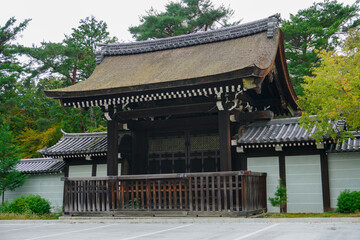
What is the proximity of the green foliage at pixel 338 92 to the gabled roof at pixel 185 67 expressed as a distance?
1.77 meters

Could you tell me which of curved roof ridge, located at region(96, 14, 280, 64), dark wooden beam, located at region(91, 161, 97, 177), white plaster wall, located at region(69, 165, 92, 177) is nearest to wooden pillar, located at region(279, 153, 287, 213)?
curved roof ridge, located at region(96, 14, 280, 64)

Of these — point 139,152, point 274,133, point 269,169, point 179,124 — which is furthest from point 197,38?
point 269,169

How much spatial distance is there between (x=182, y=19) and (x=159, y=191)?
24.4 m

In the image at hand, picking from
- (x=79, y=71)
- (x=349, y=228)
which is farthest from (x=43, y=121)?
(x=349, y=228)

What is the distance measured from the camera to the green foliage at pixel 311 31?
29.1 m

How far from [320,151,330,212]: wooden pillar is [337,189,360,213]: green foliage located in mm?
869

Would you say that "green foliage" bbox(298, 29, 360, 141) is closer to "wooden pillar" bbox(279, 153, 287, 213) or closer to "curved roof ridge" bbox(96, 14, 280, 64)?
"wooden pillar" bbox(279, 153, 287, 213)

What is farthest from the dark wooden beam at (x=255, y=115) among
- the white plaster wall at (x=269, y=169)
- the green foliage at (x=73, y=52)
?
the green foliage at (x=73, y=52)

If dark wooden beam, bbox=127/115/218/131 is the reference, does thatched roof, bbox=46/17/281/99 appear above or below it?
above

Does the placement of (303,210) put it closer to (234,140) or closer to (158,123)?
(234,140)

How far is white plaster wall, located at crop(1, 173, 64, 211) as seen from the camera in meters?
19.8

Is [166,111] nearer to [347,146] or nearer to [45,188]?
[347,146]

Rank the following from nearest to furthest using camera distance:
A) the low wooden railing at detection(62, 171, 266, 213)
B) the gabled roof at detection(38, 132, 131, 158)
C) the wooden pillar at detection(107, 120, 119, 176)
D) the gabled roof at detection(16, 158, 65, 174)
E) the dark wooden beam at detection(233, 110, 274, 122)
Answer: the low wooden railing at detection(62, 171, 266, 213)
the wooden pillar at detection(107, 120, 119, 176)
the dark wooden beam at detection(233, 110, 274, 122)
the gabled roof at detection(38, 132, 131, 158)
the gabled roof at detection(16, 158, 65, 174)

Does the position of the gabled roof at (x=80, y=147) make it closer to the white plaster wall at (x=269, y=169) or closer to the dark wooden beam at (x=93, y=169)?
the dark wooden beam at (x=93, y=169)
